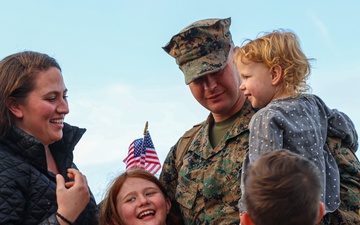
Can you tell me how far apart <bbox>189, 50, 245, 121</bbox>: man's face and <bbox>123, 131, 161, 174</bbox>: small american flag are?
13.7 feet

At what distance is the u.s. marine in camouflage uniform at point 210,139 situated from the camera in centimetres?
501

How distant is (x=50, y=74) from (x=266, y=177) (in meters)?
2.49

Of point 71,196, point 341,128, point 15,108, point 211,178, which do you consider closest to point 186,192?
point 211,178

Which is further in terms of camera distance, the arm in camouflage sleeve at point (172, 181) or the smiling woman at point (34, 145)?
the arm in camouflage sleeve at point (172, 181)

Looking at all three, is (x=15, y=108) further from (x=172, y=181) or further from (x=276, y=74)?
(x=276, y=74)

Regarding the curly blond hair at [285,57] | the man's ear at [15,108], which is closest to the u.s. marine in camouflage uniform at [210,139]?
the curly blond hair at [285,57]

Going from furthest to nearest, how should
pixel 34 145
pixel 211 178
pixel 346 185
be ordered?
pixel 211 178 → pixel 34 145 → pixel 346 185

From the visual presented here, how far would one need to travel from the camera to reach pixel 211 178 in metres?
5.07

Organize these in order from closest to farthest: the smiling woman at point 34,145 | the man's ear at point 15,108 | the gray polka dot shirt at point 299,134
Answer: the gray polka dot shirt at point 299,134 < the smiling woman at point 34,145 < the man's ear at point 15,108

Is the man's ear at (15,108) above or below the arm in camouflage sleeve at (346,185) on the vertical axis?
above

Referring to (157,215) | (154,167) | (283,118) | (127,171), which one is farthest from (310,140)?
(154,167)

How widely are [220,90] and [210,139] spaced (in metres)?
0.43

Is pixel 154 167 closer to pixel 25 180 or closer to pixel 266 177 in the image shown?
pixel 25 180

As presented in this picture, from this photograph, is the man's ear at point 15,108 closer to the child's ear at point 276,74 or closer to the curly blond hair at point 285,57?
the curly blond hair at point 285,57
